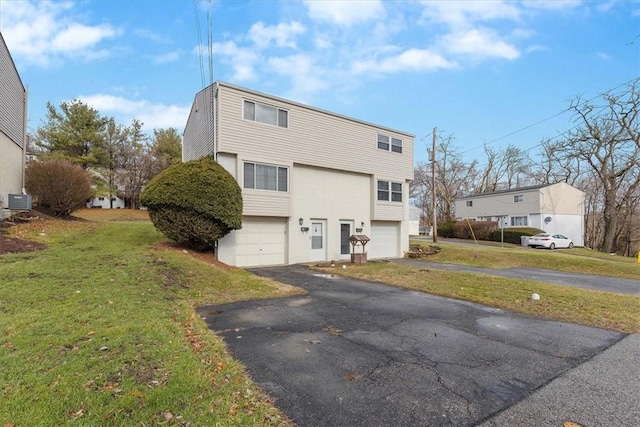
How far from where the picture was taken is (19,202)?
1347 centimetres

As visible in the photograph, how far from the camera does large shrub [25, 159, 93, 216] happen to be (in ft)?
50.3

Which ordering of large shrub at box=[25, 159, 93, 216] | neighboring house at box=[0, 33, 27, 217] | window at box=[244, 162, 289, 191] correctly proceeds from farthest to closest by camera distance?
large shrub at box=[25, 159, 93, 216] → neighboring house at box=[0, 33, 27, 217] → window at box=[244, 162, 289, 191]

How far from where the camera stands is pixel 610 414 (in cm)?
295

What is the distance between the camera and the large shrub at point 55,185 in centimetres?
1532

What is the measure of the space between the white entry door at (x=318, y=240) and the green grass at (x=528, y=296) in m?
3.19

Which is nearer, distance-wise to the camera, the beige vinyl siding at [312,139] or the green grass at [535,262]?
the beige vinyl siding at [312,139]

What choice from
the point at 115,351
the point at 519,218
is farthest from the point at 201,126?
the point at 519,218

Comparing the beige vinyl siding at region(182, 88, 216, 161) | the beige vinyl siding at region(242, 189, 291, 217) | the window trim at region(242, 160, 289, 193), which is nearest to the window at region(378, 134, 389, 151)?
the window trim at region(242, 160, 289, 193)

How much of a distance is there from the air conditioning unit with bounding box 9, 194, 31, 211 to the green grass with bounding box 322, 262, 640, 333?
41.6 feet

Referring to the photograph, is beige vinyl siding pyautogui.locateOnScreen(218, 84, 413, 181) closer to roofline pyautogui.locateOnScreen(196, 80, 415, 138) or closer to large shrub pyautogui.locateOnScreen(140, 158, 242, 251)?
roofline pyautogui.locateOnScreen(196, 80, 415, 138)

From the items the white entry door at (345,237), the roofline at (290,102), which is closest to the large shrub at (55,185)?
the roofline at (290,102)

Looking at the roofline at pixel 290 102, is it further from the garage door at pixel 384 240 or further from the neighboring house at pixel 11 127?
the neighboring house at pixel 11 127

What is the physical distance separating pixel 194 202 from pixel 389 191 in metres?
10.2

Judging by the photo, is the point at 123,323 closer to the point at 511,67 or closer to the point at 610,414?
the point at 610,414
